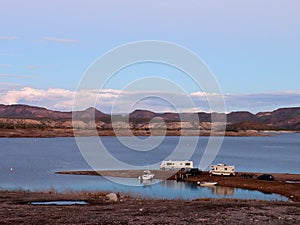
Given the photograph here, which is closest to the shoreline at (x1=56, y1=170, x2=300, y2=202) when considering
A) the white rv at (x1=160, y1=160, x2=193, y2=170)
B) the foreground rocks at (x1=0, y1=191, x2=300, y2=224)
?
the white rv at (x1=160, y1=160, x2=193, y2=170)

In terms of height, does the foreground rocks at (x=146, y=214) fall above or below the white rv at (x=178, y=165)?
above

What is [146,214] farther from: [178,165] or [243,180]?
[178,165]

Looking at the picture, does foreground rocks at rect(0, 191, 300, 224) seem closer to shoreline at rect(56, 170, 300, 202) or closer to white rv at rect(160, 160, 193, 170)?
shoreline at rect(56, 170, 300, 202)

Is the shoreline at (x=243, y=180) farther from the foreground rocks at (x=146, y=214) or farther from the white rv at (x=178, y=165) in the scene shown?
the foreground rocks at (x=146, y=214)

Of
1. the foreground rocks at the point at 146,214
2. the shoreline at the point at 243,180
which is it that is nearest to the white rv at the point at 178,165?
the shoreline at the point at 243,180

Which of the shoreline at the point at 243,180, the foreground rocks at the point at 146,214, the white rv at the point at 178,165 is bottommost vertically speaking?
the shoreline at the point at 243,180

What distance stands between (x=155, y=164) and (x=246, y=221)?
248 feet

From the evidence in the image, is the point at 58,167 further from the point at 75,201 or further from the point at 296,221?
the point at 296,221

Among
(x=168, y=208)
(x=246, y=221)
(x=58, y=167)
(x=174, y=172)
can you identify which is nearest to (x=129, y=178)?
(x=174, y=172)

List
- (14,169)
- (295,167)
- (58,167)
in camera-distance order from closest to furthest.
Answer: (14,169) < (58,167) < (295,167)

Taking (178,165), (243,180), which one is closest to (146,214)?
(243,180)

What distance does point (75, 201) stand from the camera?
28.5 m

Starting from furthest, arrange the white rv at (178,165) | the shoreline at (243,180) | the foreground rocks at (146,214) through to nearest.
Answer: the white rv at (178,165)
the shoreline at (243,180)
the foreground rocks at (146,214)

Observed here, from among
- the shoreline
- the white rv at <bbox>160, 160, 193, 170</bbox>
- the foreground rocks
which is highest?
the foreground rocks
